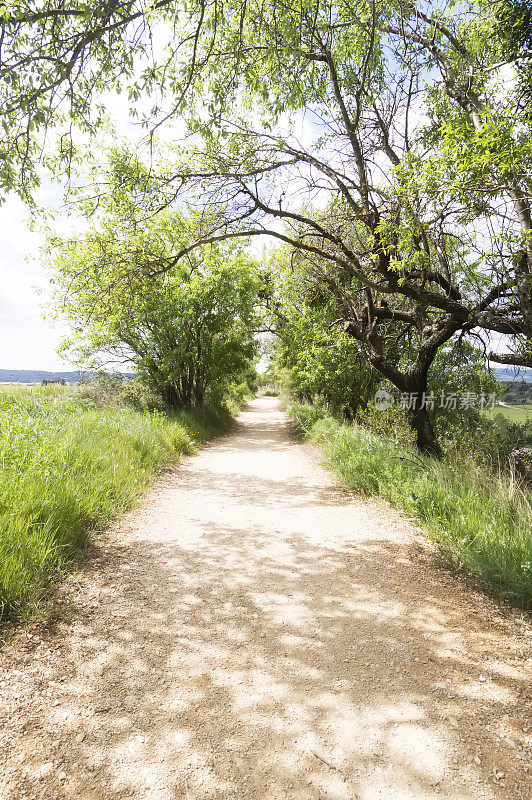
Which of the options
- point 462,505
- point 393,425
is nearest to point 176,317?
point 393,425

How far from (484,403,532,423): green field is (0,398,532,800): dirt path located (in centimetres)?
894

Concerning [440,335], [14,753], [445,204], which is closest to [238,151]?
[445,204]

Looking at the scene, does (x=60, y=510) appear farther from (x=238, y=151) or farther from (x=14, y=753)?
(x=238, y=151)

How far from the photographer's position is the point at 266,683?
7.73 feet

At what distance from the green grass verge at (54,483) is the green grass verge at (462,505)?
12.2 ft

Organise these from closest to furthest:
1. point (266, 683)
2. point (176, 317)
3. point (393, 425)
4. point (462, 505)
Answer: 1. point (266, 683)
2. point (462, 505)
3. point (393, 425)
4. point (176, 317)

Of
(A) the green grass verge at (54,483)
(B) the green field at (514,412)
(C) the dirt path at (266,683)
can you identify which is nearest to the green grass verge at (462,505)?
(C) the dirt path at (266,683)

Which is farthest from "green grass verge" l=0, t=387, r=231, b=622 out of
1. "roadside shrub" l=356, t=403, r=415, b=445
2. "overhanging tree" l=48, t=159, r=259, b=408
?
"roadside shrub" l=356, t=403, r=415, b=445

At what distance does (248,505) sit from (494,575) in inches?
139

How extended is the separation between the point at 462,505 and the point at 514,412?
34.8ft

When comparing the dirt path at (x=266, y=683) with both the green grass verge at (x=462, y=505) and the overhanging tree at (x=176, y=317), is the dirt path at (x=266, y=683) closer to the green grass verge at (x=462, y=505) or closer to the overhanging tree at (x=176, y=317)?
the green grass verge at (x=462, y=505)

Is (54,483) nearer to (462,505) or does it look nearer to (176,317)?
(462,505)

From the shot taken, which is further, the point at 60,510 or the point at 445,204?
the point at 445,204

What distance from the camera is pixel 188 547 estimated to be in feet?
14.4
